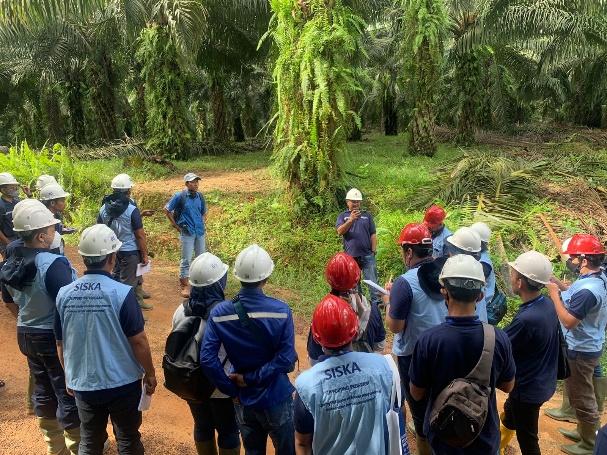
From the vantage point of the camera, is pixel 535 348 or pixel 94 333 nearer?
pixel 94 333

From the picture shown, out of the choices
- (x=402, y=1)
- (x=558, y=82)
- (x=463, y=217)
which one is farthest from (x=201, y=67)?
(x=558, y=82)

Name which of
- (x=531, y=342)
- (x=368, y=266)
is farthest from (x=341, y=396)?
(x=368, y=266)

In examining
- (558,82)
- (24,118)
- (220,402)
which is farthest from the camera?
(24,118)

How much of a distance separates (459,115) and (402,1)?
198 inches

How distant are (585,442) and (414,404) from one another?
5.86 feet

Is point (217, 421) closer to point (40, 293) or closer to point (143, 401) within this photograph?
point (143, 401)

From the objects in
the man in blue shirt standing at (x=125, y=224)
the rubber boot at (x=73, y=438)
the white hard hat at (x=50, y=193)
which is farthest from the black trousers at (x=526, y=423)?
the white hard hat at (x=50, y=193)

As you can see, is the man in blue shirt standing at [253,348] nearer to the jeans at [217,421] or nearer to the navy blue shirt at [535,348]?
the jeans at [217,421]

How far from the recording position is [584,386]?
13.1 ft

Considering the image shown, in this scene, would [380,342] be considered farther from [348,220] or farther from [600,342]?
[348,220]

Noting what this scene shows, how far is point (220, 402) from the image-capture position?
3.24m

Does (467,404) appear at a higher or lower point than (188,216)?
higher

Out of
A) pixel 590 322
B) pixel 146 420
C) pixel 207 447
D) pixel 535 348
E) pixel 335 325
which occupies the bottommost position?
pixel 146 420

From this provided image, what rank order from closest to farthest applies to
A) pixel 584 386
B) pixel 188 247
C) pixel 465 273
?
pixel 465 273 < pixel 584 386 < pixel 188 247
